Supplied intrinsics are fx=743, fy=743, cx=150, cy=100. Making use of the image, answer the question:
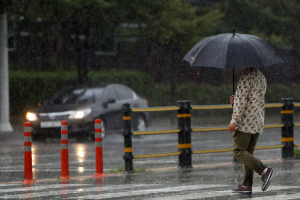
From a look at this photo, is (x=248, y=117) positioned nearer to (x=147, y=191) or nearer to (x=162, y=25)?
(x=147, y=191)

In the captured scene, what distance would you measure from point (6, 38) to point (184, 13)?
779 cm

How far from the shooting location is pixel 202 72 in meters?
33.7

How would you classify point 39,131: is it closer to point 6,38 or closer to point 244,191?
point 6,38

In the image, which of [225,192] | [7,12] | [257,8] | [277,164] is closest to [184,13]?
[257,8]

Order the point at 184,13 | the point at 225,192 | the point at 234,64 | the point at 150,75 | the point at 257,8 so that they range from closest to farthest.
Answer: the point at 234,64 < the point at 225,192 < the point at 184,13 < the point at 257,8 < the point at 150,75

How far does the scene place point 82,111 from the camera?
19922 mm

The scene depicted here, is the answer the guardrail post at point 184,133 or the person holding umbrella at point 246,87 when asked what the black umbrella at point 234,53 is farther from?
the guardrail post at point 184,133

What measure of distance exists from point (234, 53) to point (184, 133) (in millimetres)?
4161

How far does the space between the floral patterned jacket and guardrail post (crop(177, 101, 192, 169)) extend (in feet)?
12.8

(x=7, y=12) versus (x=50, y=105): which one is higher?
(x=7, y=12)

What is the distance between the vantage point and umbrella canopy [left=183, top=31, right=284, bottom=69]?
27.8ft

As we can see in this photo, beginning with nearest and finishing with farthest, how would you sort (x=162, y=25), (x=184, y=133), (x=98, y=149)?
(x=98, y=149)
(x=184, y=133)
(x=162, y=25)

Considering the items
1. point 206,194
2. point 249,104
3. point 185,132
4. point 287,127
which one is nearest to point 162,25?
point 287,127

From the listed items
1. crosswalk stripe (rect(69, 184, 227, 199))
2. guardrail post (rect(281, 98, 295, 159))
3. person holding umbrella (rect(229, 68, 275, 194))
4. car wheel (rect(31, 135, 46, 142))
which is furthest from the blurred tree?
person holding umbrella (rect(229, 68, 275, 194))
